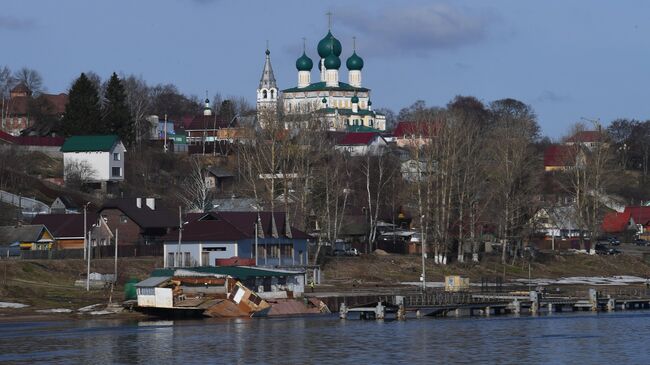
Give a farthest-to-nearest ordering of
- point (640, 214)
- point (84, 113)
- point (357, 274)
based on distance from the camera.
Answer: point (640, 214), point (84, 113), point (357, 274)

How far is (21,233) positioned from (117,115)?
46315 millimetres

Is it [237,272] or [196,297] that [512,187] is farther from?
[196,297]

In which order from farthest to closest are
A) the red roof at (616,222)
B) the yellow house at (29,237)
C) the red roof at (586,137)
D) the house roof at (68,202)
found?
the red roof at (616,222)
the red roof at (586,137)
the house roof at (68,202)
the yellow house at (29,237)

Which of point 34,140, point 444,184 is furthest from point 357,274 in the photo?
point 34,140

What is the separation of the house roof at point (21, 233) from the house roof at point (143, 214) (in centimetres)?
636

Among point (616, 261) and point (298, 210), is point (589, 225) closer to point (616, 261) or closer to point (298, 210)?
point (616, 261)

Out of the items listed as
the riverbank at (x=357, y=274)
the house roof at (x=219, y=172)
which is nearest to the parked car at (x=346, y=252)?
the riverbank at (x=357, y=274)

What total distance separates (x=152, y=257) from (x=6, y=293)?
20.2m

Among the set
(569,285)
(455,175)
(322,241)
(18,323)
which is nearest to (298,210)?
(322,241)

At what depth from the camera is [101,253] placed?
358 feet

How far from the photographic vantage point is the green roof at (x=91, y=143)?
147 meters

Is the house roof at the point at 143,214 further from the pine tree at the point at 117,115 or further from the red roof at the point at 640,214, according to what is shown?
the red roof at the point at 640,214

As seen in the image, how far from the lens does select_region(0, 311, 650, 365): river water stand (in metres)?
67.2

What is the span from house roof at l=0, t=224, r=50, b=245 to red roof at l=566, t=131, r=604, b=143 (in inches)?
2161
